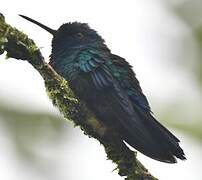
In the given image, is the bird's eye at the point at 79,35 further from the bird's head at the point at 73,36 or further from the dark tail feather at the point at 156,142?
the dark tail feather at the point at 156,142

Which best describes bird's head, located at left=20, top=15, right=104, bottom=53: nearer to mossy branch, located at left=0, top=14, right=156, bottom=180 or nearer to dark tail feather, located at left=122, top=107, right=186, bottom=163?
mossy branch, located at left=0, top=14, right=156, bottom=180

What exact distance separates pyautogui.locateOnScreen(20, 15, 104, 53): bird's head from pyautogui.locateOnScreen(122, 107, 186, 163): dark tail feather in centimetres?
118

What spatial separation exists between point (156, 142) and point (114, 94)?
0.61 meters

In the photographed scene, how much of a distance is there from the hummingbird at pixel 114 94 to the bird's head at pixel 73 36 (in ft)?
0.04

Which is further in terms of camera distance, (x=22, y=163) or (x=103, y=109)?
(x=22, y=163)

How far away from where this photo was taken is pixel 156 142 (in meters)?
6.41

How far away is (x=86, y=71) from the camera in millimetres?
6719

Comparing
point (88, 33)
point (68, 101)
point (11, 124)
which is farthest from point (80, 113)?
point (11, 124)

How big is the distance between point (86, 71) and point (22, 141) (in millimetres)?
4095

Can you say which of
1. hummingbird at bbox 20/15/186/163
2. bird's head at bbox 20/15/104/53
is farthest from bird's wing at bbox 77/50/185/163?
bird's head at bbox 20/15/104/53

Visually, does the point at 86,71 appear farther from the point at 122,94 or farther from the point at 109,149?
the point at 109,149

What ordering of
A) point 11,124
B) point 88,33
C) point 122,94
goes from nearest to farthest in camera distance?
point 122,94 < point 88,33 < point 11,124

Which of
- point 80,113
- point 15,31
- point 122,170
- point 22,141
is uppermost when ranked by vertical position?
point 22,141

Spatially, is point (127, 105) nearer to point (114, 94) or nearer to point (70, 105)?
point (114, 94)
